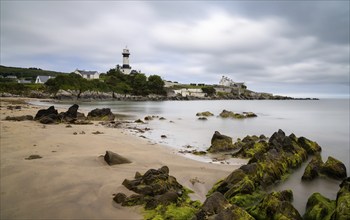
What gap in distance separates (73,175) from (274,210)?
196 inches

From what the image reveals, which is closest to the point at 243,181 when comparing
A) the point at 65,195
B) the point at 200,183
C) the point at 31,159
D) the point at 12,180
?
the point at 200,183

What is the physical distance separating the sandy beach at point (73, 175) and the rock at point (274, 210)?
4.94 ft

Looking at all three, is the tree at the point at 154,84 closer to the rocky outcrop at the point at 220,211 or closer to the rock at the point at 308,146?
the rock at the point at 308,146

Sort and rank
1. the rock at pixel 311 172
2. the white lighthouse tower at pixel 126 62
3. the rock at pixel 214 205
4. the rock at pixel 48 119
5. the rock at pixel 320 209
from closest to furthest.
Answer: the rock at pixel 214 205, the rock at pixel 320 209, the rock at pixel 311 172, the rock at pixel 48 119, the white lighthouse tower at pixel 126 62

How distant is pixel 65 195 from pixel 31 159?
3.01 meters

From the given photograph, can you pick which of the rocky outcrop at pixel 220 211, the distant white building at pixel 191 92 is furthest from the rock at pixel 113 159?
the distant white building at pixel 191 92

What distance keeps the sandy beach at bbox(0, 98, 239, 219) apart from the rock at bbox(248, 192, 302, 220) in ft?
4.94

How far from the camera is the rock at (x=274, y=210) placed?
16.6 feet

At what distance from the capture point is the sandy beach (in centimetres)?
534

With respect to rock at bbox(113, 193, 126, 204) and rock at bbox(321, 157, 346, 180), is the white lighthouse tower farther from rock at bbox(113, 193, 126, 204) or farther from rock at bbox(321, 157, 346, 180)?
rock at bbox(113, 193, 126, 204)

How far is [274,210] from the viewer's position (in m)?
5.24

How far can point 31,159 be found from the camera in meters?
8.19

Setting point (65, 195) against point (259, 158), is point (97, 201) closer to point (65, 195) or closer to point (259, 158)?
point (65, 195)

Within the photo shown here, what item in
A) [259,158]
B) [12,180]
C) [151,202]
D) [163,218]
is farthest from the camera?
[259,158]
